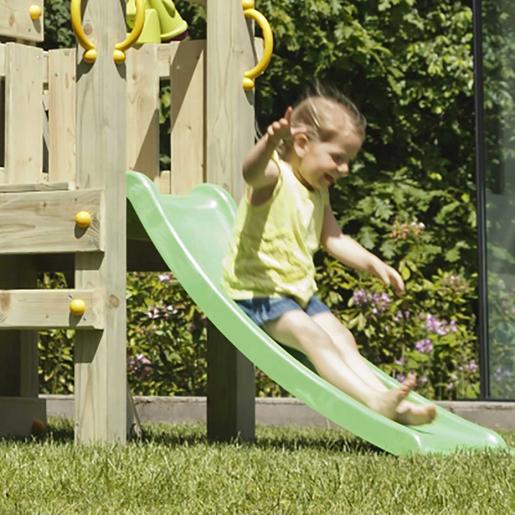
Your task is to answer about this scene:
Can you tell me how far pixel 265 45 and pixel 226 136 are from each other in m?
0.40

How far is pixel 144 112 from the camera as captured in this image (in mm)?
6051

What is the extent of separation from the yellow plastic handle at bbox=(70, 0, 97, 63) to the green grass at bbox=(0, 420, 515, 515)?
52.1 inches

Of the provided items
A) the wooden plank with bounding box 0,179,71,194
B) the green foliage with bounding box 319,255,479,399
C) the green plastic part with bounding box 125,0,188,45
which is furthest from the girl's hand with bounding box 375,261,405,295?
the green foliage with bounding box 319,255,479,399

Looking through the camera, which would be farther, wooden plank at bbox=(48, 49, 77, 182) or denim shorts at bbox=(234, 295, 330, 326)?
wooden plank at bbox=(48, 49, 77, 182)

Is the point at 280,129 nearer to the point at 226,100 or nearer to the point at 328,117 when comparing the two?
the point at 328,117

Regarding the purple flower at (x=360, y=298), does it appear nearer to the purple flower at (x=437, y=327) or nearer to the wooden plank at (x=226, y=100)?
the purple flower at (x=437, y=327)

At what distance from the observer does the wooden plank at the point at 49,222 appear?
16.5 ft

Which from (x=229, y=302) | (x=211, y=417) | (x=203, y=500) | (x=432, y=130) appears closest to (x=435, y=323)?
(x=432, y=130)

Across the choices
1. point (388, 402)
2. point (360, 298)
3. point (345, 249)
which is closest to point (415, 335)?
point (360, 298)

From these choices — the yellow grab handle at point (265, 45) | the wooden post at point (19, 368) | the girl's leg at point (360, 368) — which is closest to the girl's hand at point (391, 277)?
the girl's leg at point (360, 368)

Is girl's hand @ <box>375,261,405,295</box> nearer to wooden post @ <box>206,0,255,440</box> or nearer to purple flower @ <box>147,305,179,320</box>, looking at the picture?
wooden post @ <box>206,0,255,440</box>

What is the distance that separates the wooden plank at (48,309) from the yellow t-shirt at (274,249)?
0.54m

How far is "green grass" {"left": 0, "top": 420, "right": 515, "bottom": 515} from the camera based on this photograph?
11.8 ft

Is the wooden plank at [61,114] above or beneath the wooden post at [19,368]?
above
